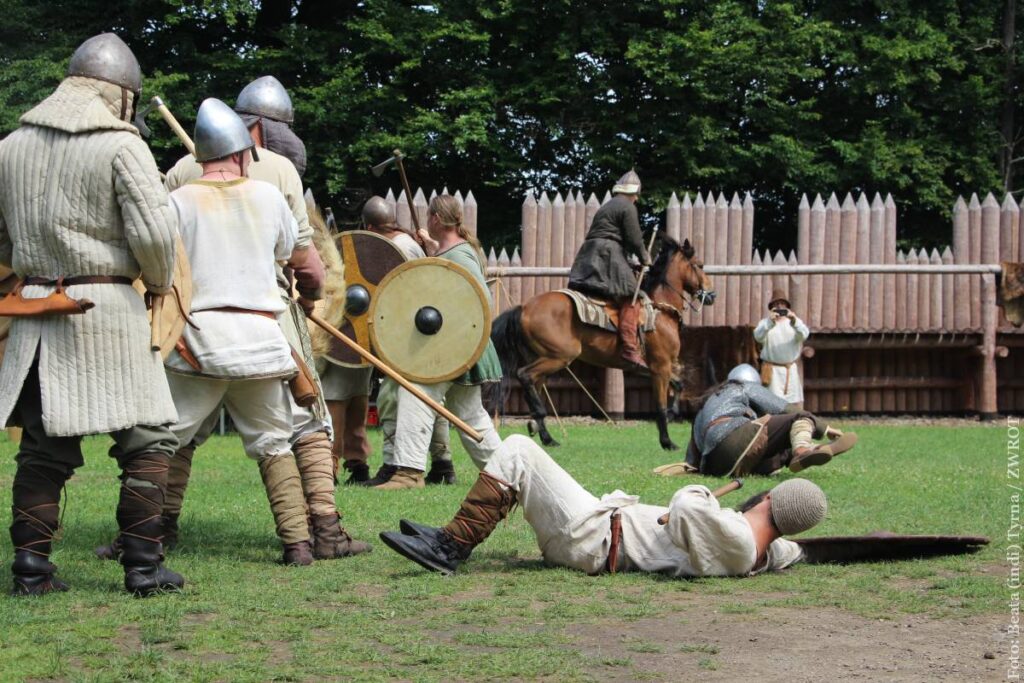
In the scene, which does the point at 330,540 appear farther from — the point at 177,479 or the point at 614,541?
the point at 614,541

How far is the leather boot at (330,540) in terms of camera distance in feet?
19.2

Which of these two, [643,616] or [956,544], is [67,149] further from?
[956,544]

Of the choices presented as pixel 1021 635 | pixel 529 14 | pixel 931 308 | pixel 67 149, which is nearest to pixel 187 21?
pixel 529 14

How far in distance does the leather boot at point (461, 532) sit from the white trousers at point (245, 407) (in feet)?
2.34

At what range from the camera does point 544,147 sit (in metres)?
23.1

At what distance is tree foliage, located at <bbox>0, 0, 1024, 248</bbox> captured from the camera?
866 inches

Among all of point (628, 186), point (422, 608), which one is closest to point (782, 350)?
point (628, 186)

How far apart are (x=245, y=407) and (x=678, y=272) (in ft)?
28.2

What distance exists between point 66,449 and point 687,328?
483 inches

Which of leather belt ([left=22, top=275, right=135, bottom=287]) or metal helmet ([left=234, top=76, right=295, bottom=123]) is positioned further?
metal helmet ([left=234, top=76, right=295, bottom=123])

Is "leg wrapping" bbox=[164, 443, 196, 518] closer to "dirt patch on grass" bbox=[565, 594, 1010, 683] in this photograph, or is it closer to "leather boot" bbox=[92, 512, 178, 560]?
"leather boot" bbox=[92, 512, 178, 560]

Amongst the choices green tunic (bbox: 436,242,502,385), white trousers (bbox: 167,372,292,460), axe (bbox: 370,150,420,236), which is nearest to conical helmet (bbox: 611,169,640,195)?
axe (bbox: 370,150,420,236)

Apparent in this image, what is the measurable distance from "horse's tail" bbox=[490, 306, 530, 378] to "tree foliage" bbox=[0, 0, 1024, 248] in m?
8.45

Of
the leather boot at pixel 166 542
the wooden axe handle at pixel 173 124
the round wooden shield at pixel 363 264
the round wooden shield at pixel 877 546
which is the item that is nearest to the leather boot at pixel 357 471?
the round wooden shield at pixel 363 264
